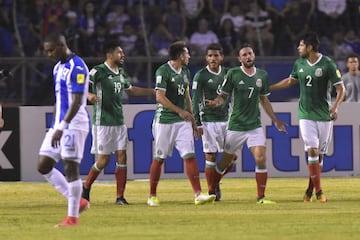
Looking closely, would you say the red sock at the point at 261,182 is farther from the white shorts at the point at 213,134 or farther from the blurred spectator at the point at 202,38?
the blurred spectator at the point at 202,38

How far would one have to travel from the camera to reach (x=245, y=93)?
57.2ft

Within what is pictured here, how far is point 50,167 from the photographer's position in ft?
45.9

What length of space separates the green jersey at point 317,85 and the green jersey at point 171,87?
5.79 ft

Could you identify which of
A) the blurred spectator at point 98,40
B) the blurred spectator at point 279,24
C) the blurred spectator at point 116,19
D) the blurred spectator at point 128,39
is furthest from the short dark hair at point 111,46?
the blurred spectator at point 279,24

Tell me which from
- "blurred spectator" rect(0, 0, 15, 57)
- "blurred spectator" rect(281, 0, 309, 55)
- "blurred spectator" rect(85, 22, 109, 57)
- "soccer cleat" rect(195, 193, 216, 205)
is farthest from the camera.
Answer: "blurred spectator" rect(281, 0, 309, 55)

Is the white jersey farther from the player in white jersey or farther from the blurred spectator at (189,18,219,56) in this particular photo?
the blurred spectator at (189,18,219,56)

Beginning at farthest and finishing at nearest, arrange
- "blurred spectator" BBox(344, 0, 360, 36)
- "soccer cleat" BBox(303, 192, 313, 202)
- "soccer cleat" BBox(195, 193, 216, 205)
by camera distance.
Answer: "blurred spectator" BBox(344, 0, 360, 36), "soccer cleat" BBox(303, 192, 313, 202), "soccer cleat" BBox(195, 193, 216, 205)

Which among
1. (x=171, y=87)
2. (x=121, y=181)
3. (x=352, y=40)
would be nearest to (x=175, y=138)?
(x=171, y=87)

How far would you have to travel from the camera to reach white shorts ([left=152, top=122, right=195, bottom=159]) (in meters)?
17.2

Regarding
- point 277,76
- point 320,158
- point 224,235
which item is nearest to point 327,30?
point 277,76

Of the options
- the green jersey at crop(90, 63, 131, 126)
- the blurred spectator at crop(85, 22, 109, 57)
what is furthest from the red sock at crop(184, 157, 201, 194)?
the blurred spectator at crop(85, 22, 109, 57)

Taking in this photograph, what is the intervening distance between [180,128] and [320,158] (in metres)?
2.29

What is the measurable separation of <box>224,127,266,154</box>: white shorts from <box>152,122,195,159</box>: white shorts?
593 mm

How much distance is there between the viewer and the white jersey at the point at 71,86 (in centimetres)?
1341
